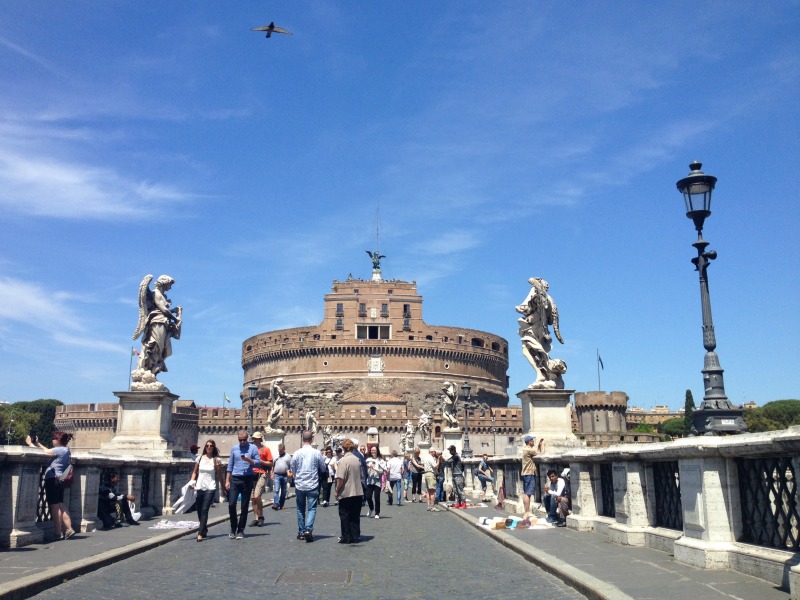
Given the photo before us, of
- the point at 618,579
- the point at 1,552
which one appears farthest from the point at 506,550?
the point at 1,552

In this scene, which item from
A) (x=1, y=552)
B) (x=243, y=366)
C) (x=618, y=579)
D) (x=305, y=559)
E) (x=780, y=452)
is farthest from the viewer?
(x=243, y=366)

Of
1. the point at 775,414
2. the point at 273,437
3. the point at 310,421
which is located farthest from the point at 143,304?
the point at 775,414

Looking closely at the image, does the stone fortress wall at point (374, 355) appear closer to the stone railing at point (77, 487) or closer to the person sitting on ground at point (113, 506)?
the stone railing at point (77, 487)

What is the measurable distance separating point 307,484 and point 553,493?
3.34 metres

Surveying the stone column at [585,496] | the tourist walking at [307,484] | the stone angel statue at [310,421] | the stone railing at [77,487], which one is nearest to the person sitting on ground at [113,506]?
the stone railing at [77,487]

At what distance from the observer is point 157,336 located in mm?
12898

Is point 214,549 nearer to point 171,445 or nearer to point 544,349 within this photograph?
point 171,445

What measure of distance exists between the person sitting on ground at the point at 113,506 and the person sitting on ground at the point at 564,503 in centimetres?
583

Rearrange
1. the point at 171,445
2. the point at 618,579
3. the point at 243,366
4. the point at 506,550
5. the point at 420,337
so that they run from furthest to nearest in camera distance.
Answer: the point at 243,366 < the point at 420,337 < the point at 171,445 < the point at 506,550 < the point at 618,579

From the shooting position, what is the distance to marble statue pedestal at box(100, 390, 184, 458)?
12.5 m

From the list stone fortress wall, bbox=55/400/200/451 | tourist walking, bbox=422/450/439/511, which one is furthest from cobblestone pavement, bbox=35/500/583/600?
stone fortress wall, bbox=55/400/200/451

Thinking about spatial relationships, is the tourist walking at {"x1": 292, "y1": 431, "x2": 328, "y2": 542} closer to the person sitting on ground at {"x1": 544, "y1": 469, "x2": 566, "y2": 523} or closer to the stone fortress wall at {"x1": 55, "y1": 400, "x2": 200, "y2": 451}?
the person sitting on ground at {"x1": 544, "y1": 469, "x2": 566, "y2": 523}

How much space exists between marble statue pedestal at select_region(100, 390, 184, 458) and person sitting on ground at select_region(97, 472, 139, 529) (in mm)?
1613

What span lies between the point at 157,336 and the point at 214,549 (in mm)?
5070
